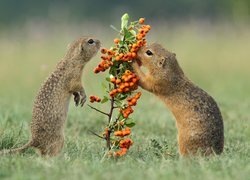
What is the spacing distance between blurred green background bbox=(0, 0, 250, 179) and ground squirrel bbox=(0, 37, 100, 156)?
0.16 meters

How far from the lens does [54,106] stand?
7215 mm

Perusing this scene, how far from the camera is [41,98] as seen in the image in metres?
7.21

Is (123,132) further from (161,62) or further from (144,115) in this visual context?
(144,115)

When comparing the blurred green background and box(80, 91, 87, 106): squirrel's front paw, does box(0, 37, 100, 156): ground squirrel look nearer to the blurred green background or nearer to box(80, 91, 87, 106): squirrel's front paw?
box(80, 91, 87, 106): squirrel's front paw

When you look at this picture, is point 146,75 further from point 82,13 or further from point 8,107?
point 82,13

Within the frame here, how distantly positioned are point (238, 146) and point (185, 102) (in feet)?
3.51

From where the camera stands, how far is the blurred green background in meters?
6.02

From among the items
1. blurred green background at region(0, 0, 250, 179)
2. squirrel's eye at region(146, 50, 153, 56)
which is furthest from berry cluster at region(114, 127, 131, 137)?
squirrel's eye at region(146, 50, 153, 56)

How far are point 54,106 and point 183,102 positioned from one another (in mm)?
1348

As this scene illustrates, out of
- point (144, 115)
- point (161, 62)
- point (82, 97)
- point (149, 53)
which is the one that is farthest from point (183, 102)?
point (144, 115)

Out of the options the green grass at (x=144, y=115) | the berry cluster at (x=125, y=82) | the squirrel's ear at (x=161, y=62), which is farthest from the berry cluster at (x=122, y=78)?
the squirrel's ear at (x=161, y=62)

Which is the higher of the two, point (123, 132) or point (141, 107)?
point (123, 132)

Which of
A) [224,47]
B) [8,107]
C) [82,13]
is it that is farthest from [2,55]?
[82,13]

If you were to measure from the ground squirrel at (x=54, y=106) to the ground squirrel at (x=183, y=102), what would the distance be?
2.28ft
